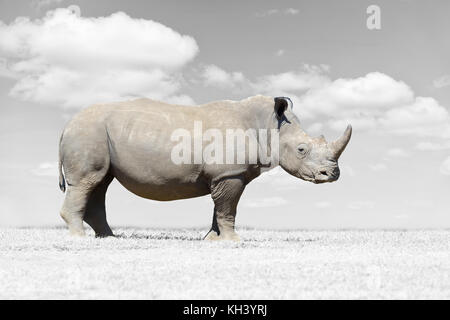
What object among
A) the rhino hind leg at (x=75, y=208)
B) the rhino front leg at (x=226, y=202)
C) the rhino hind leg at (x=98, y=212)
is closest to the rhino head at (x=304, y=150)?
the rhino front leg at (x=226, y=202)

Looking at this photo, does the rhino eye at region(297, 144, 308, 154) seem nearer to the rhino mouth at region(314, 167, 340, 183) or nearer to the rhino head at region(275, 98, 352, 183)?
the rhino head at region(275, 98, 352, 183)

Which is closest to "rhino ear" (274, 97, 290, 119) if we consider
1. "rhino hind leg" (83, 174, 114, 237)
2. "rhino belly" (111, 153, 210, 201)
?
"rhino belly" (111, 153, 210, 201)

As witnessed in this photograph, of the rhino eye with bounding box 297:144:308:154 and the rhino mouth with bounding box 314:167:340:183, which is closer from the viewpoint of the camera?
the rhino mouth with bounding box 314:167:340:183

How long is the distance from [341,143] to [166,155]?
2.85 metres

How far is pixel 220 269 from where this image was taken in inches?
230

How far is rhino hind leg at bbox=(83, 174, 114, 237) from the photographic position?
10.4 meters

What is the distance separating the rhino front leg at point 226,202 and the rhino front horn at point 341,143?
5.25 ft

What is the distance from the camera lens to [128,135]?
9.80 meters

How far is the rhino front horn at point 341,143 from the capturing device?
973cm

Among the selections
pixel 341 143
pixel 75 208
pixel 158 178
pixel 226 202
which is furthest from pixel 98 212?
pixel 341 143

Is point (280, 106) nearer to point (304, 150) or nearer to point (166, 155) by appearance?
point (304, 150)

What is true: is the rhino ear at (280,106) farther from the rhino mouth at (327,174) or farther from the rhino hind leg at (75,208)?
the rhino hind leg at (75,208)

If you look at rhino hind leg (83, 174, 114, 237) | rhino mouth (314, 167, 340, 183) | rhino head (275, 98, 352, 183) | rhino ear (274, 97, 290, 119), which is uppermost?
rhino ear (274, 97, 290, 119)

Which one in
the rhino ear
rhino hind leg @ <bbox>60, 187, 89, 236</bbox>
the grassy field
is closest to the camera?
the grassy field
